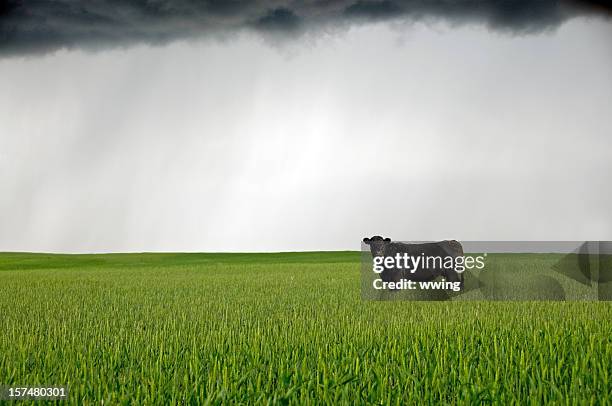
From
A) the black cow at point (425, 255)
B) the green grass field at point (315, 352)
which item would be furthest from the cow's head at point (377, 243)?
the green grass field at point (315, 352)

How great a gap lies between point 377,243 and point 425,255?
125 cm

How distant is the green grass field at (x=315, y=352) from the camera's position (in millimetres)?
4766

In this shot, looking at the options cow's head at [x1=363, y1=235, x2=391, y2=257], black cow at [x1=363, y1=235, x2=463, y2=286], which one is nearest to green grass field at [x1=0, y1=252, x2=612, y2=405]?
black cow at [x1=363, y1=235, x2=463, y2=286]

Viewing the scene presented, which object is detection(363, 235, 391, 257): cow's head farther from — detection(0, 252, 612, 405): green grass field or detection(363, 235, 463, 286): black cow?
detection(0, 252, 612, 405): green grass field

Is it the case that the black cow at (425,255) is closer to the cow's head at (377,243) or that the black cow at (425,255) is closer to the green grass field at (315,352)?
the cow's head at (377,243)

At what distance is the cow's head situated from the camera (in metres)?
13.8

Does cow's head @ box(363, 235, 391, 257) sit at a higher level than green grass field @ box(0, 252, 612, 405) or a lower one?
higher

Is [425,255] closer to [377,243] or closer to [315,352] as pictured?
[377,243]

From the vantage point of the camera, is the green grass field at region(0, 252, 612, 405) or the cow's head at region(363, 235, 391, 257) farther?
the cow's head at region(363, 235, 391, 257)

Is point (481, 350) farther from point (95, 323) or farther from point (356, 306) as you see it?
point (95, 323)

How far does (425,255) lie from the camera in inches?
529

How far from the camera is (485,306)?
1146 centimetres

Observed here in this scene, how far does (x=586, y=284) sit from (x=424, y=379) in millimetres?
14133

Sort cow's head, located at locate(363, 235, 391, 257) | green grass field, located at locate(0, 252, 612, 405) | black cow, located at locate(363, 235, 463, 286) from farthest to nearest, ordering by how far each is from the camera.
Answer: cow's head, located at locate(363, 235, 391, 257)
black cow, located at locate(363, 235, 463, 286)
green grass field, located at locate(0, 252, 612, 405)
